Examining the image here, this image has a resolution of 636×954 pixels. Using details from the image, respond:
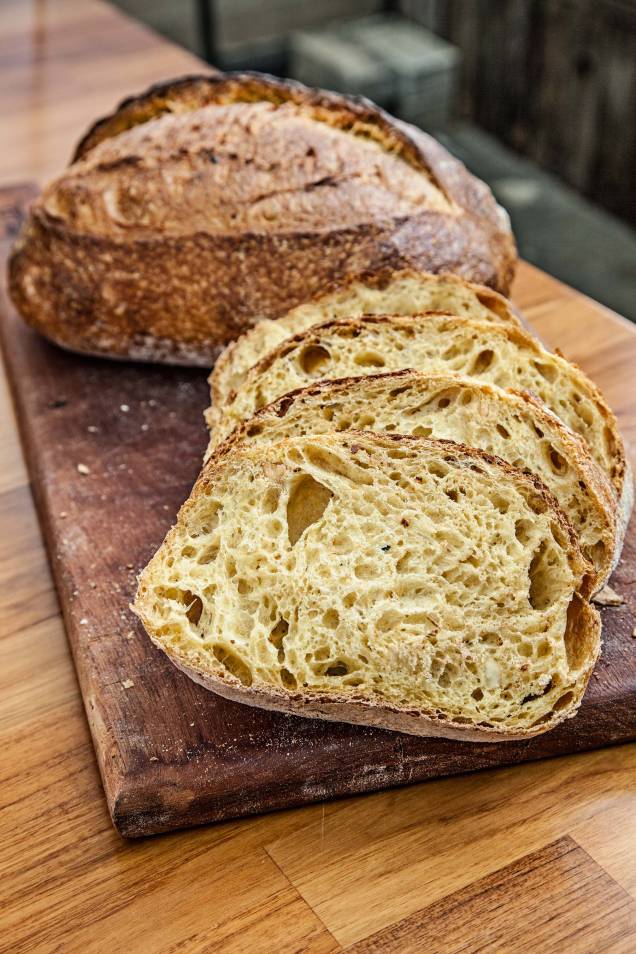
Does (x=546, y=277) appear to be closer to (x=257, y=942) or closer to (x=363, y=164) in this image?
(x=363, y=164)

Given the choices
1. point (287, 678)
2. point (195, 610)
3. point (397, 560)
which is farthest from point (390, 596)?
point (195, 610)

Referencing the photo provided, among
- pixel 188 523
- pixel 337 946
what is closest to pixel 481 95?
pixel 188 523

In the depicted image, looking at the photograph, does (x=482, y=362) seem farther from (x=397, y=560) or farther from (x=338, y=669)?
(x=338, y=669)

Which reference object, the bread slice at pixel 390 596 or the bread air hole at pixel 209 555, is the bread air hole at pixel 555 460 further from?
the bread air hole at pixel 209 555

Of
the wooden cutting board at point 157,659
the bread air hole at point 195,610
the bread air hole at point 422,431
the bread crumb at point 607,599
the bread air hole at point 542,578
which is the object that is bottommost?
the wooden cutting board at point 157,659

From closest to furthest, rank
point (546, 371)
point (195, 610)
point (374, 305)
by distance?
point (195, 610), point (546, 371), point (374, 305)

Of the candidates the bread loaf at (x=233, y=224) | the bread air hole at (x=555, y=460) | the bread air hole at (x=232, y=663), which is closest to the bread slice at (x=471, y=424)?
the bread air hole at (x=555, y=460)
